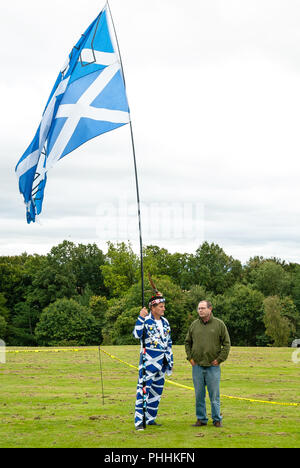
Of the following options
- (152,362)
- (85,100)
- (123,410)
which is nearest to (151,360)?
(152,362)

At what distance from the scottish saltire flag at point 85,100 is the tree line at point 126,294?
1857 inches

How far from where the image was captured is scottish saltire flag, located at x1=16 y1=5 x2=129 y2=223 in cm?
979

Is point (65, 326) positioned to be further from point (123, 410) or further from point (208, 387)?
point (208, 387)

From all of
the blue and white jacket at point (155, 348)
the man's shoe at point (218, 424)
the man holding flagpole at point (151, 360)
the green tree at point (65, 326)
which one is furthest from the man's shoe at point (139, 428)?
the green tree at point (65, 326)

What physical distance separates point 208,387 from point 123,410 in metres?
2.74

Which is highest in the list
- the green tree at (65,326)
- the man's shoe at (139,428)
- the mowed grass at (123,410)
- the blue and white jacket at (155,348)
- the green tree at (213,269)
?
the green tree at (213,269)

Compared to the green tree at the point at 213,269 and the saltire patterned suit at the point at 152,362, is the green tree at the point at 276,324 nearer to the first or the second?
the green tree at the point at 213,269

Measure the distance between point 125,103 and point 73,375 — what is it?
1114 centimetres

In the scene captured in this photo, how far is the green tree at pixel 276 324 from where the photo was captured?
191ft

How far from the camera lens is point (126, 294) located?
2694 inches

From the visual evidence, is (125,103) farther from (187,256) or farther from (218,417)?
(187,256)

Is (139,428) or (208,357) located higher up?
(208,357)

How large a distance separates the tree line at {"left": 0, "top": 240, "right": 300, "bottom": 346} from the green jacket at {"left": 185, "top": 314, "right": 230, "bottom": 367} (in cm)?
4734
